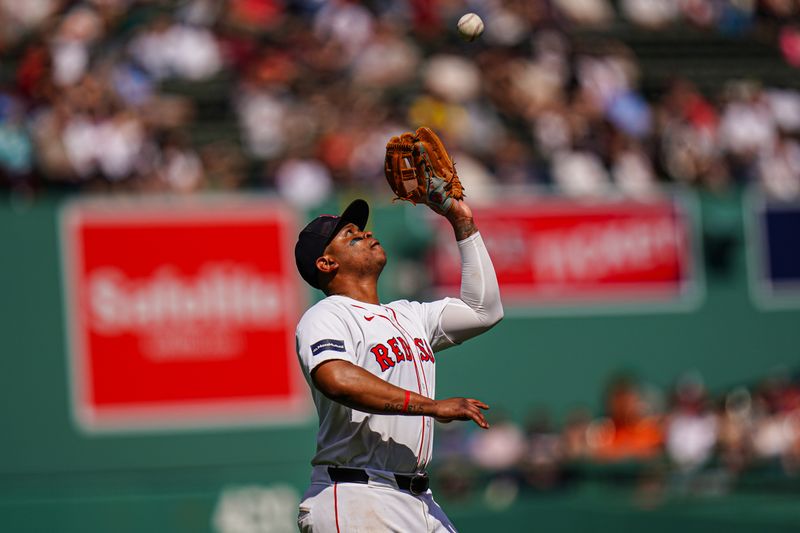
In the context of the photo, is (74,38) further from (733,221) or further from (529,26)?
(733,221)

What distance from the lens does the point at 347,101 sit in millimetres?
12109

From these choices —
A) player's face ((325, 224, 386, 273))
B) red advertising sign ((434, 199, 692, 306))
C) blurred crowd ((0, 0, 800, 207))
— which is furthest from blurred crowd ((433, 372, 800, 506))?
player's face ((325, 224, 386, 273))

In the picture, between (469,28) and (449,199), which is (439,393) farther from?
(449,199)

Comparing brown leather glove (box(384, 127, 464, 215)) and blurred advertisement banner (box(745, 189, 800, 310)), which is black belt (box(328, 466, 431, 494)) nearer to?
brown leather glove (box(384, 127, 464, 215))

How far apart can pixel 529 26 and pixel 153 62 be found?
13.4 ft

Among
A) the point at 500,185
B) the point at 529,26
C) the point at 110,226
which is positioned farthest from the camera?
the point at 529,26

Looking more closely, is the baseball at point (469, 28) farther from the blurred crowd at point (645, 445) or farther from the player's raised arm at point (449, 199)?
the blurred crowd at point (645, 445)

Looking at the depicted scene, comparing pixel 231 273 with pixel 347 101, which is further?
pixel 347 101

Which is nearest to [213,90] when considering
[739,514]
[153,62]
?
[153,62]

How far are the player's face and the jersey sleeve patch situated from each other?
489 millimetres

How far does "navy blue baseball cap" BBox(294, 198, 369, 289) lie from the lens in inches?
181

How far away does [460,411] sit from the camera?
3.93m

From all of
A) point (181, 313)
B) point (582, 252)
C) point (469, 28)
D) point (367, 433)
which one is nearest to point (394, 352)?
point (367, 433)

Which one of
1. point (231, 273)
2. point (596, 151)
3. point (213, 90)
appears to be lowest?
point (231, 273)
